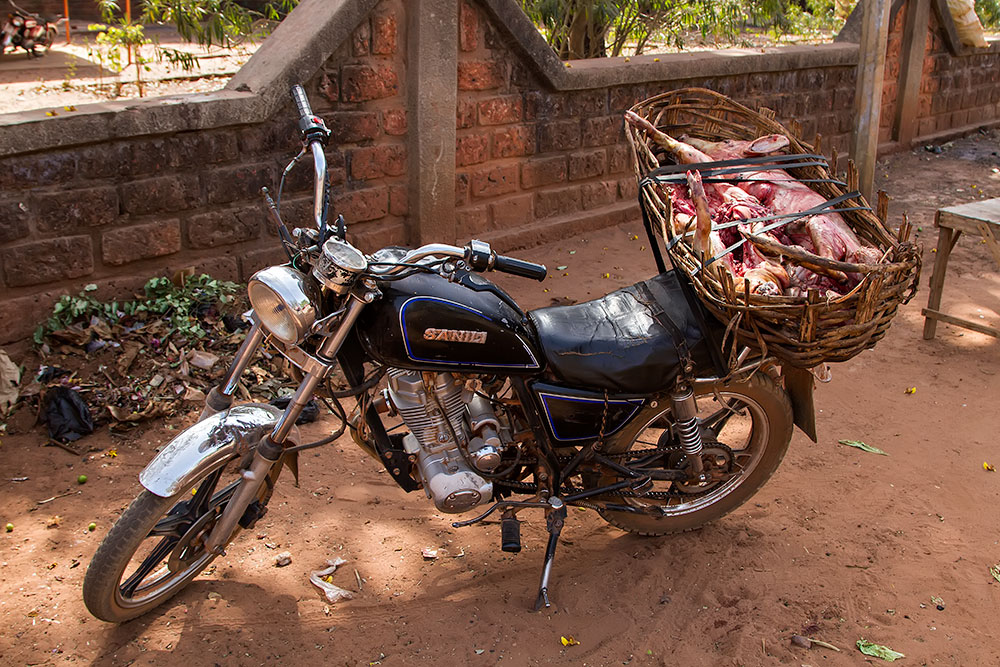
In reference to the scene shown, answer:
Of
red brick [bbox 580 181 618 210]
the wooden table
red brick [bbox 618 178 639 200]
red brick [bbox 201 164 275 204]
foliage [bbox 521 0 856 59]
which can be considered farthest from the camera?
foliage [bbox 521 0 856 59]

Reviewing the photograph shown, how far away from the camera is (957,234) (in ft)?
17.5

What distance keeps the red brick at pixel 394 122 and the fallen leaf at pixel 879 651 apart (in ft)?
12.8

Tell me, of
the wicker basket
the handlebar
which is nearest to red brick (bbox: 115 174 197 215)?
Answer: the handlebar

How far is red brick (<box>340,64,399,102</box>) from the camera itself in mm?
5305

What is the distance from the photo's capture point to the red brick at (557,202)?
21.7ft

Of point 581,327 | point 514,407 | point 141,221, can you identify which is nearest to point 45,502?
point 141,221

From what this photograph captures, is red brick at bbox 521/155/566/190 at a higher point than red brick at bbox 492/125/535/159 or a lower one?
lower

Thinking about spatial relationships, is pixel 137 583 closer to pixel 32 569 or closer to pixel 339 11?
pixel 32 569

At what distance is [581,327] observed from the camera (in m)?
3.11

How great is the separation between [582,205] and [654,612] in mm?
4196

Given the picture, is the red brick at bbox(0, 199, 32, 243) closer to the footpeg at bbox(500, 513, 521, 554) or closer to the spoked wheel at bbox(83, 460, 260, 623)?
the spoked wheel at bbox(83, 460, 260, 623)

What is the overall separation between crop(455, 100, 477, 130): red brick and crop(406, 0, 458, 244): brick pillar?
91 millimetres

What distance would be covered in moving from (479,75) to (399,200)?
3.21ft

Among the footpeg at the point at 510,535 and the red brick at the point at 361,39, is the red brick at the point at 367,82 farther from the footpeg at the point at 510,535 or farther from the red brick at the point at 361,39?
the footpeg at the point at 510,535
